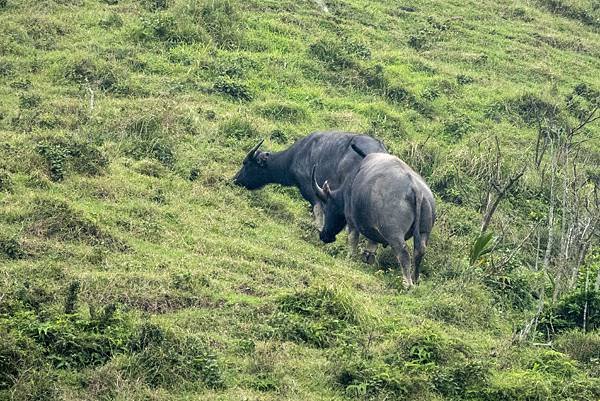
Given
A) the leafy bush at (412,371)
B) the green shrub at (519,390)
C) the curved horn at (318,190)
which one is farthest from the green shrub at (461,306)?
the curved horn at (318,190)

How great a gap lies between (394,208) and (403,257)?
1.80ft

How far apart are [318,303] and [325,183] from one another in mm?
4399

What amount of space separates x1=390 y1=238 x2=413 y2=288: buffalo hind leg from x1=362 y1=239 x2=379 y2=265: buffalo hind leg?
0.91 meters

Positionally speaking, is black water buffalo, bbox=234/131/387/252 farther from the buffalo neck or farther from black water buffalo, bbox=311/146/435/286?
black water buffalo, bbox=311/146/435/286

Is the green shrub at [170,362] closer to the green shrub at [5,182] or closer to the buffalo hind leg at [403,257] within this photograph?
the buffalo hind leg at [403,257]

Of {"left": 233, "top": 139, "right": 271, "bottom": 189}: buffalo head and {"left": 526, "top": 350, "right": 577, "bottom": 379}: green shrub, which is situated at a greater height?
{"left": 526, "top": 350, "right": 577, "bottom": 379}: green shrub

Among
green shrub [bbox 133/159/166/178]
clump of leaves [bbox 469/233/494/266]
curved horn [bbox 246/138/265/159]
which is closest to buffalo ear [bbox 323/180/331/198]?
curved horn [bbox 246/138/265/159]

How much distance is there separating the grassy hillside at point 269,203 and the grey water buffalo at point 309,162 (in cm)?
29

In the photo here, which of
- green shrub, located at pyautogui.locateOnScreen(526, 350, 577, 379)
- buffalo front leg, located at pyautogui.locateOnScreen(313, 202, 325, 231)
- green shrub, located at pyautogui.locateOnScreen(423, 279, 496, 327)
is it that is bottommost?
buffalo front leg, located at pyautogui.locateOnScreen(313, 202, 325, 231)

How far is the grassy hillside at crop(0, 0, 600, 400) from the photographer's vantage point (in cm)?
904

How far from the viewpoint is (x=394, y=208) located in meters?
12.6

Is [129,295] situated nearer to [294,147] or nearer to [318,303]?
[318,303]

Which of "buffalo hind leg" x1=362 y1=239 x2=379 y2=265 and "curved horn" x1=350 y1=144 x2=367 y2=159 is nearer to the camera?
"buffalo hind leg" x1=362 y1=239 x2=379 y2=265

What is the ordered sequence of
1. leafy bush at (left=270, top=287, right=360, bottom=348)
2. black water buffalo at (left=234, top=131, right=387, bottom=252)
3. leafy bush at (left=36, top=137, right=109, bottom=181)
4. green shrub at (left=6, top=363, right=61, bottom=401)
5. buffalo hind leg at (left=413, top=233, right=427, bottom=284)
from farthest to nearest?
black water buffalo at (left=234, top=131, right=387, bottom=252) → leafy bush at (left=36, top=137, right=109, bottom=181) → buffalo hind leg at (left=413, top=233, right=427, bottom=284) → leafy bush at (left=270, top=287, right=360, bottom=348) → green shrub at (left=6, top=363, right=61, bottom=401)
